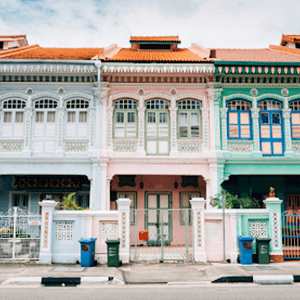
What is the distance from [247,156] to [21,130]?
9485 mm

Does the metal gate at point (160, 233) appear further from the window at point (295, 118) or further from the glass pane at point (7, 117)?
the glass pane at point (7, 117)

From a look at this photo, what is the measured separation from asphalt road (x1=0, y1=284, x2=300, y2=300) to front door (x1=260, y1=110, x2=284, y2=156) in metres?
7.38

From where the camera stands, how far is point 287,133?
15117 millimetres

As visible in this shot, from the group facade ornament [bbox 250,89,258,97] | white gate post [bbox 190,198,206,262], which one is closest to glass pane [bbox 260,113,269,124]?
facade ornament [bbox 250,89,258,97]

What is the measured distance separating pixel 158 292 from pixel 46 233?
4.72m

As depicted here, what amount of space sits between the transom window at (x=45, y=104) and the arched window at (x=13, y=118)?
0.56 m

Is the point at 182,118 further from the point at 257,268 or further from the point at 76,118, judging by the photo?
the point at 257,268

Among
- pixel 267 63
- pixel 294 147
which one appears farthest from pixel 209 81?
pixel 294 147

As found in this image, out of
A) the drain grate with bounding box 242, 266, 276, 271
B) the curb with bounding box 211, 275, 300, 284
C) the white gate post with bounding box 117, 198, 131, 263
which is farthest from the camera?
the white gate post with bounding box 117, 198, 131, 263

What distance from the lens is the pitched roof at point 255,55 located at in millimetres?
15913

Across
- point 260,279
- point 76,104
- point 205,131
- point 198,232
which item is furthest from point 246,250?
point 76,104

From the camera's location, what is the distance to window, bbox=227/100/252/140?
1516 centimetres

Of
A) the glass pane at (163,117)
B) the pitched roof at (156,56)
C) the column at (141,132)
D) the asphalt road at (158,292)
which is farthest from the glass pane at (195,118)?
the asphalt road at (158,292)

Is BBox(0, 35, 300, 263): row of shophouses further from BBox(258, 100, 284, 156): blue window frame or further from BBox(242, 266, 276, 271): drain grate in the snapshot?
BBox(242, 266, 276, 271): drain grate
